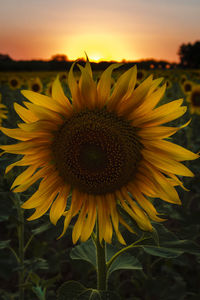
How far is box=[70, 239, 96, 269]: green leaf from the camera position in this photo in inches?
57.0

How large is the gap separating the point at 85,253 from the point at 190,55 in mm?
42176

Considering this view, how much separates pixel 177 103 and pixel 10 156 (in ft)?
2.59

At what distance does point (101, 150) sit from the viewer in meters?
1.23

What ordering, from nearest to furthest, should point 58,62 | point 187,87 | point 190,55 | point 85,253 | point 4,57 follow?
point 85,253
point 187,87
point 58,62
point 4,57
point 190,55

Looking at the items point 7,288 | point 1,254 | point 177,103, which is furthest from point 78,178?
point 7,288

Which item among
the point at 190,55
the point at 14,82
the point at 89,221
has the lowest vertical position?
the point at 89,221

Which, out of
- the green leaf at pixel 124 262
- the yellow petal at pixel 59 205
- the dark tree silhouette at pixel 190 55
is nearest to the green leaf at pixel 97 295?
the green leaf at pixel 124 262

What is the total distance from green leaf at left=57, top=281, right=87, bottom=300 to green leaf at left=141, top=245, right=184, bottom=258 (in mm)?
314

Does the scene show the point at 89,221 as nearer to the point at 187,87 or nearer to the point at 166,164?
the point at 166,164

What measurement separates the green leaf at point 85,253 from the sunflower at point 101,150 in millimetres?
265

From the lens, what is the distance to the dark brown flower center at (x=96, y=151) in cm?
115

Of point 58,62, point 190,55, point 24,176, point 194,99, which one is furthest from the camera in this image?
point 190,55

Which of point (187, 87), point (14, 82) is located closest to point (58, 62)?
point (14, 82)

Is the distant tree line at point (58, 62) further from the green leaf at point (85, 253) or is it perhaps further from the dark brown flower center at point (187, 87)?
the green leaf at point (85, 253)
